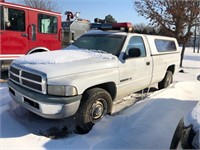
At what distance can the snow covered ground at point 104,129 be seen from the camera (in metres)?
3.74

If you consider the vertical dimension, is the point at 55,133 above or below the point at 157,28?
below

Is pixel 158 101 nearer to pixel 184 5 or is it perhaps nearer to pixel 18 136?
pixel 18 136

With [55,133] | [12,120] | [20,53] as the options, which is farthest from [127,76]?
[20,53]

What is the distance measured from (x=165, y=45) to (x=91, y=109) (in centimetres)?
384

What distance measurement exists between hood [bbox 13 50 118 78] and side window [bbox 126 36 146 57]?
2.60ft

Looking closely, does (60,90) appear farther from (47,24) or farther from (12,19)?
(47,24)

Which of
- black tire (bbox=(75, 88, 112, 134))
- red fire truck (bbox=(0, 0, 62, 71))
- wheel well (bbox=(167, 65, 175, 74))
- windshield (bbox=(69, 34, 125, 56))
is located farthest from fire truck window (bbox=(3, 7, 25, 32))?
wheel well (bbox=(167, 65, 175, 74))

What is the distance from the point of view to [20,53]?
26.1 feet

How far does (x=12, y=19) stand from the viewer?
25.1 ft

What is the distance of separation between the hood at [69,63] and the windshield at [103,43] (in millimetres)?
291

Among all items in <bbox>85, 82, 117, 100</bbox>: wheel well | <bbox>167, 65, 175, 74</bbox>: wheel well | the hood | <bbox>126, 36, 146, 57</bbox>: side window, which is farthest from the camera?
<bbox>167, 65, 175, 74</bbox>: wheel well

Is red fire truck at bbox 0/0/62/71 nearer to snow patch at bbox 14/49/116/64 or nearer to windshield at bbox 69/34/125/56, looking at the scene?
windshield at bbox 69/34/125/56

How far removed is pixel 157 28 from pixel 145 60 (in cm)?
966

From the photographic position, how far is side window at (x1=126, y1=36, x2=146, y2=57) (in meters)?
5.51
